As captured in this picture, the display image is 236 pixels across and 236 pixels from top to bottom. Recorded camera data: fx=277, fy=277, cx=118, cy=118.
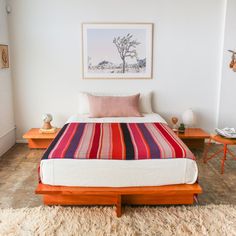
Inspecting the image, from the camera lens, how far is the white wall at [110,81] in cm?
415

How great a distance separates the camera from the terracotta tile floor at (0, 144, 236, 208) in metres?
2.74

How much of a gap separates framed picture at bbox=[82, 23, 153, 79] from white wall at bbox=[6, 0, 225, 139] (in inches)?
3.8

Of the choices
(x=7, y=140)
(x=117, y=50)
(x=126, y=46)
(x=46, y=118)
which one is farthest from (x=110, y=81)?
(x=7, y=140)

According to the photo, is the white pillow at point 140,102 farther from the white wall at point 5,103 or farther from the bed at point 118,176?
the bed at point 118,176

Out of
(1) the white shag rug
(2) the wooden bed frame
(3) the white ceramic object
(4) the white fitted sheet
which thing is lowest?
(1) the white shag rug

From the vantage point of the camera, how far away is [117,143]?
2781 mm

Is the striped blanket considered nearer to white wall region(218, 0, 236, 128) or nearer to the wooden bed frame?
the wooden bed frame

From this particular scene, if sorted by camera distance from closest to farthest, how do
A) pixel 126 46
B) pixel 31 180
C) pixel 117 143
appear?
pixel 117 143 → pixel 31 180 → pixel 126 46

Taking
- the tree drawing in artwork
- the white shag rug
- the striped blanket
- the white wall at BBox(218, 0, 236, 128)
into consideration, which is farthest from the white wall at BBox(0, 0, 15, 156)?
the white wall at BBox(218, 0, 236, 128)

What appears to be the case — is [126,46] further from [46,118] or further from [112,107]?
[46,118]

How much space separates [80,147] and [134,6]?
252 centimetres

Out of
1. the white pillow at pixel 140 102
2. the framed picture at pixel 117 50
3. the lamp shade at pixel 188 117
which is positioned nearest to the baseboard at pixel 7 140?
the white pillow at pixel 140 102

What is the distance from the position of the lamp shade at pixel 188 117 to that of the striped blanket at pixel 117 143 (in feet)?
2.77

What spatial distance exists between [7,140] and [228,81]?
3500 mm
